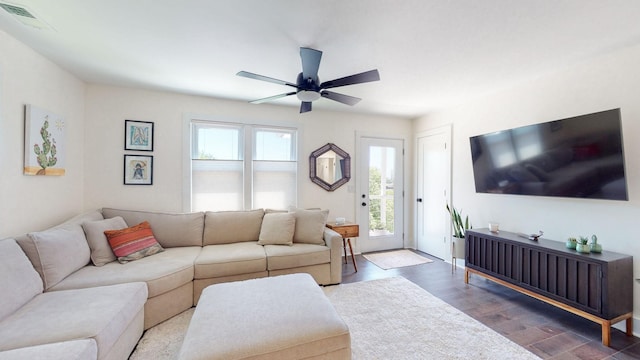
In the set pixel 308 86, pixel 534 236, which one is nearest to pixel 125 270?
pixel 308 86

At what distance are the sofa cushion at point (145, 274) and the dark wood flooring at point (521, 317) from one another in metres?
1.96

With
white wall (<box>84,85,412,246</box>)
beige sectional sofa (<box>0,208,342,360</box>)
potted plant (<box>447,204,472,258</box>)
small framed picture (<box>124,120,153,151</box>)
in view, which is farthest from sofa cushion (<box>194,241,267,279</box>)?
potted plant (<box>447,204,472,258</box>)

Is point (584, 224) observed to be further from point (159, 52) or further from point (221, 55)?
point (159, 52)

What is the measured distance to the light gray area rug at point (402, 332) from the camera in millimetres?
1921

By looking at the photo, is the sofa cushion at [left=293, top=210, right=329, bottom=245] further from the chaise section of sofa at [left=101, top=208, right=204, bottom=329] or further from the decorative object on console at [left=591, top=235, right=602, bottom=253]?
the decorative object on console at [left=591, top=235, right=602, bottom=253]

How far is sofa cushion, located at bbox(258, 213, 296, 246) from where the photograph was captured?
10.4 feet

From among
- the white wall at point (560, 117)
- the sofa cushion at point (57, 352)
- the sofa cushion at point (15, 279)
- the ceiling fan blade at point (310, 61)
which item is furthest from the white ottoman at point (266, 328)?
the white wall at point (560, 117)

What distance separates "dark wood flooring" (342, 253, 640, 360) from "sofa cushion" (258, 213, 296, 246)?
3.22ft

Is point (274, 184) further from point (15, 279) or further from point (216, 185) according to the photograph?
point (15, 279)

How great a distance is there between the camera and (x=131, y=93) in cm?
330

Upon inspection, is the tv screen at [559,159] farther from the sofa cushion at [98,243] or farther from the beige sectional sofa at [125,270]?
the sofa cushion at [98,243]

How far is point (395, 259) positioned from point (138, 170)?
13.2 feet

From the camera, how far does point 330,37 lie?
2057 mm

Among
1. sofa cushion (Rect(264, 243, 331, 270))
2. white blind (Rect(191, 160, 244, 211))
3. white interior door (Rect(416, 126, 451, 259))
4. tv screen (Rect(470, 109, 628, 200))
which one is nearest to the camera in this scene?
tv screen (Rect(470, 109, 628, 200))
